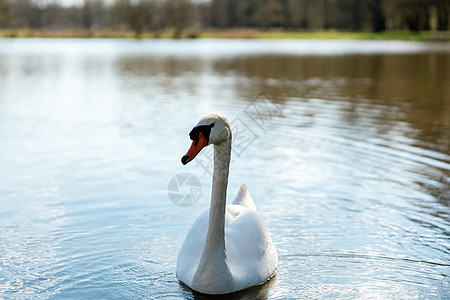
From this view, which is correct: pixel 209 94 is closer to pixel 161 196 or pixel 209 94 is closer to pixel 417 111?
pixel 417 111

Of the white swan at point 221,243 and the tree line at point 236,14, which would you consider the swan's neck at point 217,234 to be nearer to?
the white swan at point 221,243

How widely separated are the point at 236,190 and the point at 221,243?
374 cm

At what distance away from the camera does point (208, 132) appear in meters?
4.97

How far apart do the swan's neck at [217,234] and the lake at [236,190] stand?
13.0 inches

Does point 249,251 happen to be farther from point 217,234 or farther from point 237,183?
point 237,183

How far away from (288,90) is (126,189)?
43.7ft

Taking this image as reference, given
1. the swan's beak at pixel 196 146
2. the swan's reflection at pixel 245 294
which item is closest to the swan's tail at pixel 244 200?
the swan's reflection at pixel 245 294

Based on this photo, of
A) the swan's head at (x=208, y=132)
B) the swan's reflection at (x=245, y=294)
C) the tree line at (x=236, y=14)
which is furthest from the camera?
the tree line at (x=236, y=14)

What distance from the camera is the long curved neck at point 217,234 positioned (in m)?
5.13

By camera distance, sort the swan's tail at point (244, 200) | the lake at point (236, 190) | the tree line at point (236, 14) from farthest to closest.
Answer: the tree line at point (236, 14) < the swan's tail at point (244, 200) < the lake at point (236, 190)

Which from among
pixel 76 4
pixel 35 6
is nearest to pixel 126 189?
pixel 35 6

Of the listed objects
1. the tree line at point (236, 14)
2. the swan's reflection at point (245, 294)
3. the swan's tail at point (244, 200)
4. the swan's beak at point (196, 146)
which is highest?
the tree line at point (236, 14)

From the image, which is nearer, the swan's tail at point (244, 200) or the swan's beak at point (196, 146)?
the swan's beak at point (196, 146)

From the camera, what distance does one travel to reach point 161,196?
8.60 m
